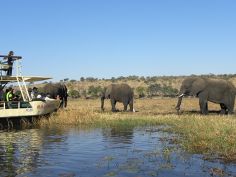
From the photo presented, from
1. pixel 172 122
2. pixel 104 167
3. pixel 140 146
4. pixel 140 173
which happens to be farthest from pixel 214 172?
pixel 172 122

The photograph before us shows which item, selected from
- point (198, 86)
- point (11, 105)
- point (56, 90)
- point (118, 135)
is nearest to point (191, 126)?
point (118, 135)

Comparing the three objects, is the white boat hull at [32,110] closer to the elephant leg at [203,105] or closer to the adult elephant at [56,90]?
the elephant leg at [203,105]

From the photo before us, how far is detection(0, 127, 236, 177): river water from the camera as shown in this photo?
11.1 meters

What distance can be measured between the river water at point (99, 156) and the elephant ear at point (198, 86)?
944 centimetres

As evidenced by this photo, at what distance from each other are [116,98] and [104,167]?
20.6 metres

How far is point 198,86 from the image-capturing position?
2805 cm

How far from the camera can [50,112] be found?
23.7 meters

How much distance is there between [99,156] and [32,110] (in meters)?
9.81

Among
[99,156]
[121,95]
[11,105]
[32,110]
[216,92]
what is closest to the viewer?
[99,156]

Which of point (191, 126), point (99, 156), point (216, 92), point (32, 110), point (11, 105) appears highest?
point (216, 92)

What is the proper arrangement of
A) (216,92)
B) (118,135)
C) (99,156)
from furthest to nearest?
1. (216,92)
2. (118,135)
3. (99,156)

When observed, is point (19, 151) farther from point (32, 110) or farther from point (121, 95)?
point (121, 95)

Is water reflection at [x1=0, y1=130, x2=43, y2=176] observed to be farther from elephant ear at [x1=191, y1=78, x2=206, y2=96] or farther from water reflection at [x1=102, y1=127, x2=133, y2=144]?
elephant ear at [x1=191, y1=78, x2=206, y2=96]

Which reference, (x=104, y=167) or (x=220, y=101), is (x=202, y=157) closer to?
(x=104, y=167)
